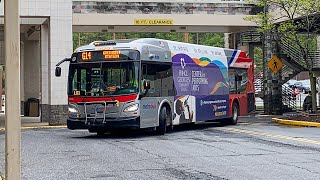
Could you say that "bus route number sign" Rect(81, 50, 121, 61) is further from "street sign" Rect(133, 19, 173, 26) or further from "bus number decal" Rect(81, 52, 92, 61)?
"street sign" Rect(133, 19, 173, 26)

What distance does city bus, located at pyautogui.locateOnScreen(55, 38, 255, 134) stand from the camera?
17.5 meters

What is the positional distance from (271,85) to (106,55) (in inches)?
690

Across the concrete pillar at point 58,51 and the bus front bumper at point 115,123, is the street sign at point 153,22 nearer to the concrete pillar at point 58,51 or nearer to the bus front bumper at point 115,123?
the concrete pillar at point 58,51

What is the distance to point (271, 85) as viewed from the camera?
33406 mm

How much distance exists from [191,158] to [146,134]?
725 centimetres

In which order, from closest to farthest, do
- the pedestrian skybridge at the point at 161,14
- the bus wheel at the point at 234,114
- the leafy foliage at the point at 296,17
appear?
the bus wheel at the point at 234,114 → the leafy foliage at the point at 296,17 → the pedestrian skybridge at the point at 161,14

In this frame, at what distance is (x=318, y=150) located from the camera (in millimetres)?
14156

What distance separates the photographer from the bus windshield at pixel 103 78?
688 inches

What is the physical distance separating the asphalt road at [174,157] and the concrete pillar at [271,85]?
579 inches

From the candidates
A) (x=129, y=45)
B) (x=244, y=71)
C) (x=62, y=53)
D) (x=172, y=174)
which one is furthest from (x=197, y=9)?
(x=172, y=174)

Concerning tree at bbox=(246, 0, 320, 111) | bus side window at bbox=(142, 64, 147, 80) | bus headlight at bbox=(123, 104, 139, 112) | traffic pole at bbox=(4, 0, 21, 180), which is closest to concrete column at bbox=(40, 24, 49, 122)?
tree at bbox=(246, 0, 320, 111)

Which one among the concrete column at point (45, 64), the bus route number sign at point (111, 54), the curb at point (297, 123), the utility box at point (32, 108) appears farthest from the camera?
the utility box at point (32, 108)

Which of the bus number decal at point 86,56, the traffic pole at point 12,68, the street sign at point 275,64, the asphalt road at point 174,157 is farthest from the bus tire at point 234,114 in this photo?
the traffic pole at point 12,68

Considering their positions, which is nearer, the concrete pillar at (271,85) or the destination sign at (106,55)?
the destination sign at (106,55)
